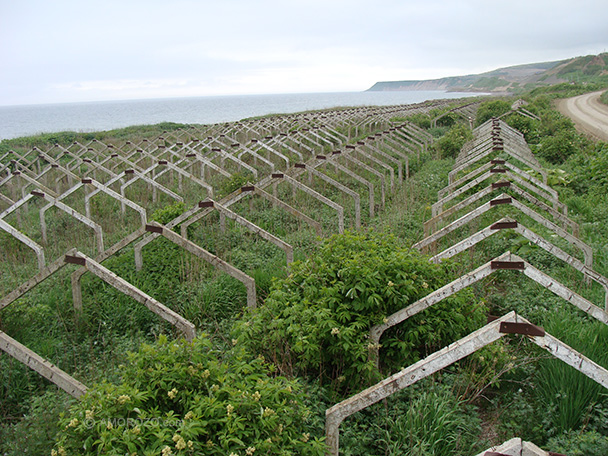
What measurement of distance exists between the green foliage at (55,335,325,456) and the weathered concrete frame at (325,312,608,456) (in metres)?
0.27

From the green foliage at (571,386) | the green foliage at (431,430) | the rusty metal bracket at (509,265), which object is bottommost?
the green foliage at (431,430)

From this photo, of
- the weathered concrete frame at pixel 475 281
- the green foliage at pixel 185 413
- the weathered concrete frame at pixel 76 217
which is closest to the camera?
the green foliage at pixel 185 413

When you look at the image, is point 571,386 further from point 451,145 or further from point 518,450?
point 451,145

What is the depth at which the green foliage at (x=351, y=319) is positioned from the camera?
398 cm

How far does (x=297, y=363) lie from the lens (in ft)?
13.4

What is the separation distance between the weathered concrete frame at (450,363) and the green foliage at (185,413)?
27cm

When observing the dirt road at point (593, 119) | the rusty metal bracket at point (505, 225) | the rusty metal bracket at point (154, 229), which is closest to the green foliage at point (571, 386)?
the rusty metal bracket at point (505, 225)

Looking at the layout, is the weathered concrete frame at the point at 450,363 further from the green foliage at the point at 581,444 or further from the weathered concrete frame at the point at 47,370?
the weathered concrete frame at the point at 47,370

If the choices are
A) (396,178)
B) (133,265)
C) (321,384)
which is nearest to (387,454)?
(321,384)

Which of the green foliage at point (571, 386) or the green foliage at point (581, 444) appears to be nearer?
the green foliage at point (581, 444)

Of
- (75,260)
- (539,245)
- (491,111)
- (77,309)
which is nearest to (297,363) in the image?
(75,260)

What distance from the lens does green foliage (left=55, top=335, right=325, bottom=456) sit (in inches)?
102

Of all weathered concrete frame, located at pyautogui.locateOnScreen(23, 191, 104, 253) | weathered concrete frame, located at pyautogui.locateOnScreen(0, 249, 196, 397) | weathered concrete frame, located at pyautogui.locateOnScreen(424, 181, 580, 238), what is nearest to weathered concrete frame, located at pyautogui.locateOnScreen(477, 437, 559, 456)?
weathered concrete frame, located at pyautogui.locateOnScreen(0, 249, 196, 397)

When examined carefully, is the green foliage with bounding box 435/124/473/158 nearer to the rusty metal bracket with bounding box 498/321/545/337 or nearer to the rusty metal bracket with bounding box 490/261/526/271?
the rusty metal bracket with bounding box 490/261/526/271
